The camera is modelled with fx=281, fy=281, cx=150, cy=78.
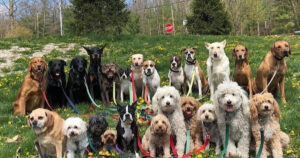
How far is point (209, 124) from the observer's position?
5656 mm

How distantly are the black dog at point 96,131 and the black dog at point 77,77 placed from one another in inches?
132

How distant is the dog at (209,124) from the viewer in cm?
545

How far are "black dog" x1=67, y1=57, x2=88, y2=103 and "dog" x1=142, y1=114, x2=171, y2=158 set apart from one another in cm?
414

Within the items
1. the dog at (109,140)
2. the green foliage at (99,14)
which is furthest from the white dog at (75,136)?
the green foliage at (99,14)

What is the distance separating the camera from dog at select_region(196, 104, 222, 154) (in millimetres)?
5453

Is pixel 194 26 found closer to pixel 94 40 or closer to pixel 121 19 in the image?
pixel 121 19

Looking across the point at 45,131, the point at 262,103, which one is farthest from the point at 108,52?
the point at 262,103

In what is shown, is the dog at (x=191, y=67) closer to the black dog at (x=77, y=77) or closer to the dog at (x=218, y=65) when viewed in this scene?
the dog at (x=218, y=65)

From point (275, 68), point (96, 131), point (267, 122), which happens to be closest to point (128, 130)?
point (96, 131)

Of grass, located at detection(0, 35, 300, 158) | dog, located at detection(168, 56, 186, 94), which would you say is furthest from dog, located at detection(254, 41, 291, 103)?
dog, located at detection(168, 56, 186, 94)

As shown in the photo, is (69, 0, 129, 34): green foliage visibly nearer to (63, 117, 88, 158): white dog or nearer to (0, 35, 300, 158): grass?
(0, 35, 300, 158): grass

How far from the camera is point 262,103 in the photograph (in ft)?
16.3

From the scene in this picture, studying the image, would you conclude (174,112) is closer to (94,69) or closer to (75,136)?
(75,136)

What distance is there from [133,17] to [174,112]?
40.1m
